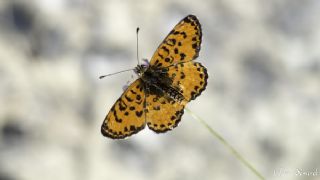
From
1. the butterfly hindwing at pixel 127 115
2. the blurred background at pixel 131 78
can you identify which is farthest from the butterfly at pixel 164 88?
the blurred background at pixel 131 78

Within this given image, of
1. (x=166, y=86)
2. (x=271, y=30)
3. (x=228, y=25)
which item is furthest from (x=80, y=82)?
(x=166, y=86)

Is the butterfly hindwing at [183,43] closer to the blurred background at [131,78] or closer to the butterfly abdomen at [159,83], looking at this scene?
the butterfly abdomen at [159,83]

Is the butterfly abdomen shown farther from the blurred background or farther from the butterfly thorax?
the blurred background

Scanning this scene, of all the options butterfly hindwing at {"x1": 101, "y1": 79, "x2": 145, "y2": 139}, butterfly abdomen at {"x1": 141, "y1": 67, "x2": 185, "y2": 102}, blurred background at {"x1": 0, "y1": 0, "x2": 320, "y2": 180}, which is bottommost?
blurred background at {"x1": 0, "y1": 0, "x2": 320, "y2": 180}

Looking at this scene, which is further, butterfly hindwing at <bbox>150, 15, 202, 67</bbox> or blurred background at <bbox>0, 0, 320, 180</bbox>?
blurred background at <bbox>0, 0, 320, 180</bbox>

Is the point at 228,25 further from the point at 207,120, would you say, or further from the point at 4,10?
the point at 4,10

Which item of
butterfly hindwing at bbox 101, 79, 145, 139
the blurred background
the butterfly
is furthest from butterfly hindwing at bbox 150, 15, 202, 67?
the blurred background
